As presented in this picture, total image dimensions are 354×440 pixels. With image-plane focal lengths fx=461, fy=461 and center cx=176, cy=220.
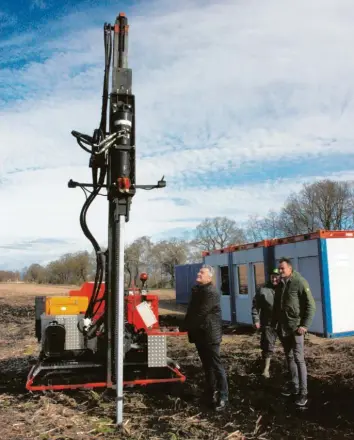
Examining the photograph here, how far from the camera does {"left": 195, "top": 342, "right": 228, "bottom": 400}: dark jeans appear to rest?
5898 millimetres

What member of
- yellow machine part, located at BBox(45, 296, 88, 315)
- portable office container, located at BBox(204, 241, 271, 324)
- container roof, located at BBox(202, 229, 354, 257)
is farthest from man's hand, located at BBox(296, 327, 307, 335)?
portable office container, located at BBox(204, 241, 271, 324)

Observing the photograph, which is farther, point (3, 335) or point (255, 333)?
point (3, 335)

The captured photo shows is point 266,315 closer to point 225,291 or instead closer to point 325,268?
point 325,268

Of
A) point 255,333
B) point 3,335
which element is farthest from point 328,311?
point 3,335

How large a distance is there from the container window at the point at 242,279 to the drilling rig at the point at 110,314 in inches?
326

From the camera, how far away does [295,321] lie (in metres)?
6.14

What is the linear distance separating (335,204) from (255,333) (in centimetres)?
4652

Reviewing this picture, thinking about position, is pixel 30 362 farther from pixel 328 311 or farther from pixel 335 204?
pixel 335 204

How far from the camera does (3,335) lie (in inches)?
585

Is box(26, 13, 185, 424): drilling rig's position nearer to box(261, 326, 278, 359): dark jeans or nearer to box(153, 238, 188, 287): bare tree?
box(261, 326, 278, 359): dark jeans

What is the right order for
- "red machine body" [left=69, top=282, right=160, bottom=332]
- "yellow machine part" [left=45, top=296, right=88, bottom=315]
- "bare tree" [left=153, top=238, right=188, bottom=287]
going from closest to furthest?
"red machine body" [left=69, top=282, right=160, bottom=332] → "yellow machine part" [left=45, top=296, right=88, bottom=315] → "bare tree" [left=153, top=238, right=188, bottom=287]

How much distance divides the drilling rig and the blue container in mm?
19186

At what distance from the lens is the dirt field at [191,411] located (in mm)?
4902

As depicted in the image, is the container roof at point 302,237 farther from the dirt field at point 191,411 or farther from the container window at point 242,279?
the dirt field at point 191,411
